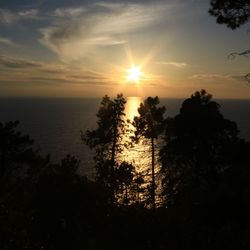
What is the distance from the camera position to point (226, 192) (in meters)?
15.0

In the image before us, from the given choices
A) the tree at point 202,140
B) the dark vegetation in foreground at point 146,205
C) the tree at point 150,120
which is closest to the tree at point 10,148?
the dark vegetation in foreground at point 146,205

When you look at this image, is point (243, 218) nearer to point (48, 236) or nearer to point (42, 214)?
point (48, 236)

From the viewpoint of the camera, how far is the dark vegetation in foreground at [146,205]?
11928mm

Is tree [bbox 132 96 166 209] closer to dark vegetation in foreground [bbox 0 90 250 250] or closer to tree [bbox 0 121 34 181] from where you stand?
dark vegetation in foreground [bbox 0 90 250 250]

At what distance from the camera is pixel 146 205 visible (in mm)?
22188

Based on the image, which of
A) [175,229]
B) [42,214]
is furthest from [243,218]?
[42,214]

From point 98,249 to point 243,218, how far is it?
21.4 feet

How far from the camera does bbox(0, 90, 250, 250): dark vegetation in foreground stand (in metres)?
11.9

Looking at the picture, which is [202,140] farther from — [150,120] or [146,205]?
[150,120]

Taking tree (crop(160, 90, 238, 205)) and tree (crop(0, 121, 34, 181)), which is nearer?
tree (crop(160, 90, 238, 205))

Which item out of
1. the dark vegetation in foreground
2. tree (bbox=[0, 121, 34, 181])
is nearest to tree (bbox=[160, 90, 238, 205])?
the dark vegetation in foreground

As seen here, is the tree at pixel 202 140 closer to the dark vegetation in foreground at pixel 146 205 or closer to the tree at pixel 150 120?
the dark vegetation in foreground at pixel 146 205

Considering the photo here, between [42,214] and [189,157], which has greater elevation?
[189,157]

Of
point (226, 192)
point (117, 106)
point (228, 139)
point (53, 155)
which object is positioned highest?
point (117, 106)
